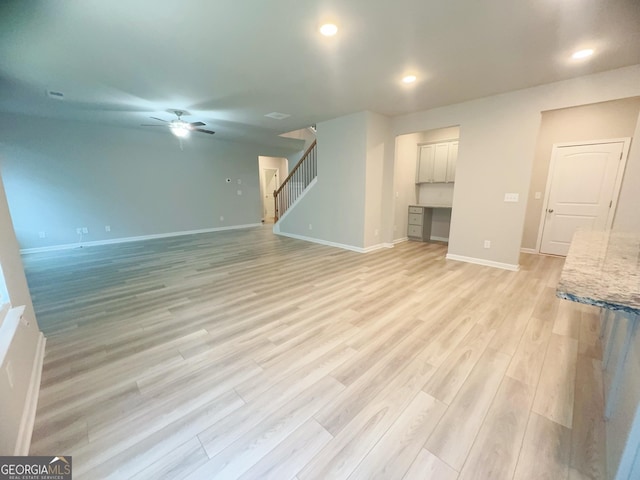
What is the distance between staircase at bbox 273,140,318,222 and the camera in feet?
20.8

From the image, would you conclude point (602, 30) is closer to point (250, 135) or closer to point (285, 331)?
point (285, 331)

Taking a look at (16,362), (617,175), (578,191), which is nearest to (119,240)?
(16,362)

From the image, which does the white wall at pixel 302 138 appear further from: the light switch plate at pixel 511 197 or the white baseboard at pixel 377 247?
the light switch plate at pixel 511 197

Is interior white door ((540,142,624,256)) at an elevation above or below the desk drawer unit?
above

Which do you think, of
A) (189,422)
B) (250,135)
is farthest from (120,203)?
(189,422)

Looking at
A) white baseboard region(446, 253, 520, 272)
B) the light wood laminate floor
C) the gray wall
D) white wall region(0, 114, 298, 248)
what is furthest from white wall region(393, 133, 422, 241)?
white wall region(0, 114, 298, 248)

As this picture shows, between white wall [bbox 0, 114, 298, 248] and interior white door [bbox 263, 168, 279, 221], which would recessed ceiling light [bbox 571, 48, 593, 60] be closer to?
white wall [bbox 0, 114, 298, 248]

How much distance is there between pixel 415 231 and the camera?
5.99m

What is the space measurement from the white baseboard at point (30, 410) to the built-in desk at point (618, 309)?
2439 millimetres

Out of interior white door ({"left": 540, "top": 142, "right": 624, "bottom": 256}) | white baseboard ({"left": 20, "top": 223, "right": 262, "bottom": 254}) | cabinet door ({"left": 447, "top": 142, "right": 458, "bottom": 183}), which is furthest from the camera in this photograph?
cabinet door ({"left": 447, "top": 142, "right": 458, "bottom": 183})

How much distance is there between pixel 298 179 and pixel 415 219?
3.35 metres

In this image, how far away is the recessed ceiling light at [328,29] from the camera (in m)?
2.15

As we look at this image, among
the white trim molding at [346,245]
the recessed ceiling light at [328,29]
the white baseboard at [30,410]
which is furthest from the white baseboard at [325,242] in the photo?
the white baseboard at [30,410]

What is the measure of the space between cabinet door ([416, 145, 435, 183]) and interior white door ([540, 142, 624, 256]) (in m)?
2.10
